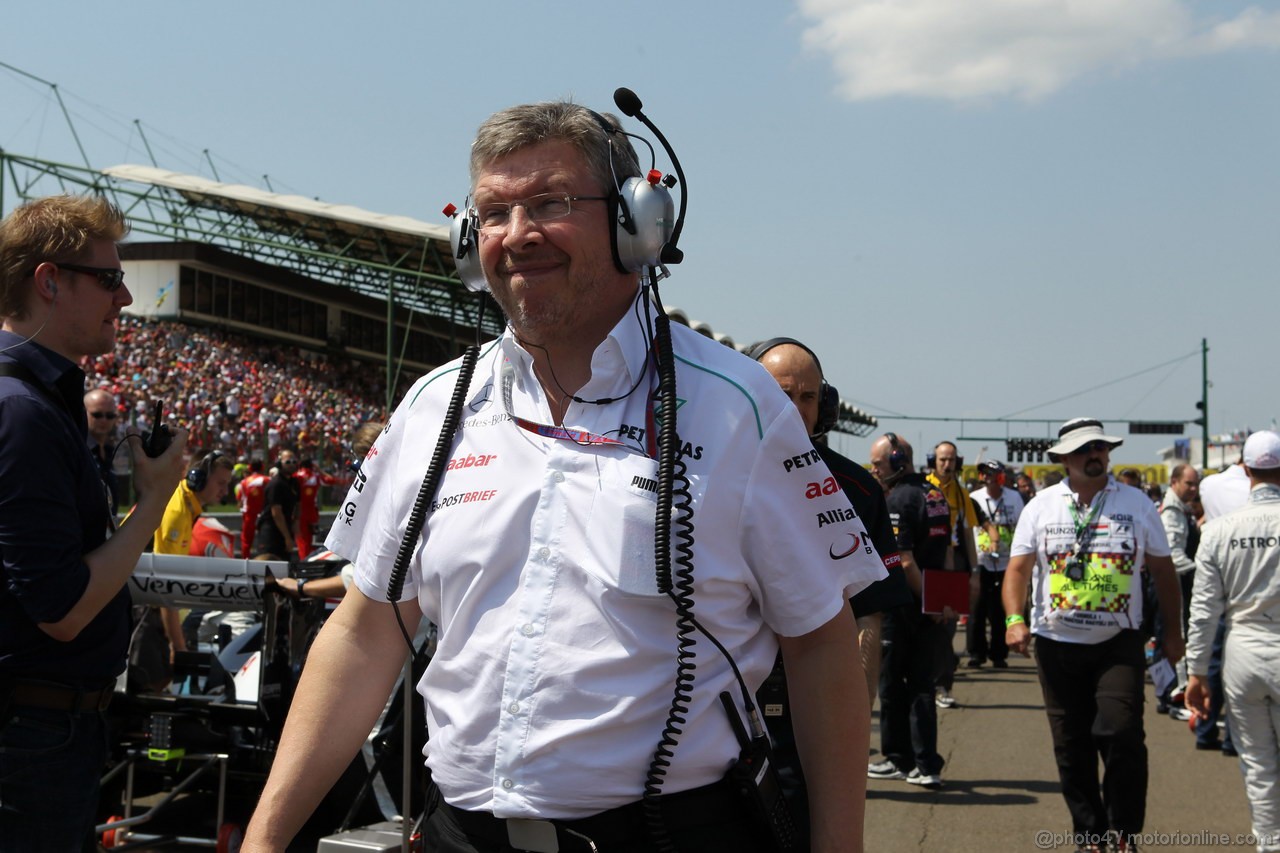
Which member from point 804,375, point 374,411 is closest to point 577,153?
point 804,375

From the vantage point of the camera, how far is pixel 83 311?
3.21 meters

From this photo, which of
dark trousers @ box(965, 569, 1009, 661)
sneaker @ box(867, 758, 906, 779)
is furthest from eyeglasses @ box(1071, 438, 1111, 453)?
dark trousers @ box(965, 569, 1009, 661)

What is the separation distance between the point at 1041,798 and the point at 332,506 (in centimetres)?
2337

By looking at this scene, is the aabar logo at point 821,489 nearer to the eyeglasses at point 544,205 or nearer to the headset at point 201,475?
the eyeglasses at point 544,205

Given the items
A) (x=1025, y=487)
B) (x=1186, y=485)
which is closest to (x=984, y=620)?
(x=1186, y=485)

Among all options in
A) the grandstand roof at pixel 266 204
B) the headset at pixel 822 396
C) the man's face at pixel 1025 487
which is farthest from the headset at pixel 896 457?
the grandstand roof at pixel 266 204

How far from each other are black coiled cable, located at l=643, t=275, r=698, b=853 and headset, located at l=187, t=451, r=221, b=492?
23.4 feet

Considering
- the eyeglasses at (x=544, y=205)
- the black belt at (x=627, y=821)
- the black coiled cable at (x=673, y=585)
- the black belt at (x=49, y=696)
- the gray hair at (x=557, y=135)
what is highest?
the gray hair at (x=557, y=135)

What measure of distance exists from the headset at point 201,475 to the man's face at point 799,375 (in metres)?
5.44

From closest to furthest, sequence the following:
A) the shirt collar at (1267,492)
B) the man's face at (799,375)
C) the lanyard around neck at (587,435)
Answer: the lanyard around neck at (587,435) < the man's face at (799,375) < the shirt collar at (1267,492)

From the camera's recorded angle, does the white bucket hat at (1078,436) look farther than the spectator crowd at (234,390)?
No

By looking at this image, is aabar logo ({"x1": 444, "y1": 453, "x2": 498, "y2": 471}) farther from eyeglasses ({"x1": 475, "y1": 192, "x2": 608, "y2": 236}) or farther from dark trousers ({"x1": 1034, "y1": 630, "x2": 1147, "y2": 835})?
dark trousers ({"x1": 1034, "y1": 630, "x2": 1147, "y2": 835})

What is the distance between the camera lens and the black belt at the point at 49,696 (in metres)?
2.96

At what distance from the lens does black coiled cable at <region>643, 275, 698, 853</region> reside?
200cm
